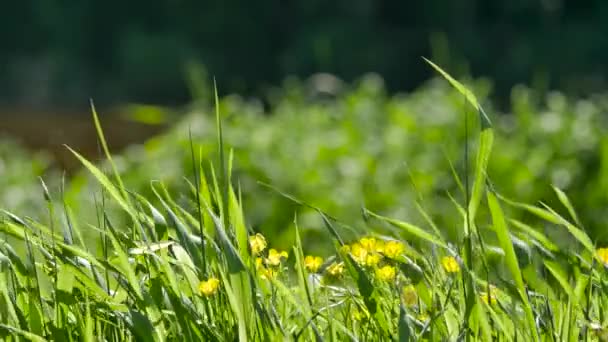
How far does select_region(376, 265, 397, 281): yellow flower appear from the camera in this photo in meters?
1.89

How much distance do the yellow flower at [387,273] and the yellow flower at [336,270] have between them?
9 cm

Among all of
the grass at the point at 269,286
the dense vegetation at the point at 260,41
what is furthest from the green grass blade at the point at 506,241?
the dense vegetation at the point at 260,41

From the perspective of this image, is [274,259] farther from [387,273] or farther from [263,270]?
[387,273]

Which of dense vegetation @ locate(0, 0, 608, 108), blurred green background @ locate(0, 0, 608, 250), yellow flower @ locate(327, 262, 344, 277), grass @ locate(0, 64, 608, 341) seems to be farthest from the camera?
dense vegetation @ locate(0, 0, 608, 108)

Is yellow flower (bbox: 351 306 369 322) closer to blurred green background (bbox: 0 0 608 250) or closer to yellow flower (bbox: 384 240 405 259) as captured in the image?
yellow flower (bbox: 384 240 405 259)

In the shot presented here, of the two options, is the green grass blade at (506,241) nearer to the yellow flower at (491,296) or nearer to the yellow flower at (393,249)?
the yellow flower at (491,296)

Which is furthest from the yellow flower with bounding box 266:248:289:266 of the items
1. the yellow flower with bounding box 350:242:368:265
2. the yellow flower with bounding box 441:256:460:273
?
the yellow flower with bounding box 441:256:460:273

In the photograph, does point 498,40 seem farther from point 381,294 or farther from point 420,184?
point 381,294

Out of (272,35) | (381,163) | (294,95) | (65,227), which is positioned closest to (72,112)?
(272,35)

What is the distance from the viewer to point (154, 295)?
181cm

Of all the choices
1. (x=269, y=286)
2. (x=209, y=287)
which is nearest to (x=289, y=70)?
(x=269, y=286)

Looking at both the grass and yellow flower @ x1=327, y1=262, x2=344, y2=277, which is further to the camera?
yellow flower @ x1=327, y1=262, x2=344, y2=277

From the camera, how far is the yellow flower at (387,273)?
189 centimetres

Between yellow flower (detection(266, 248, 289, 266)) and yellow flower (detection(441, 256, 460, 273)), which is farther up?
yellow flower (detection(266, 248, 289, 266))
